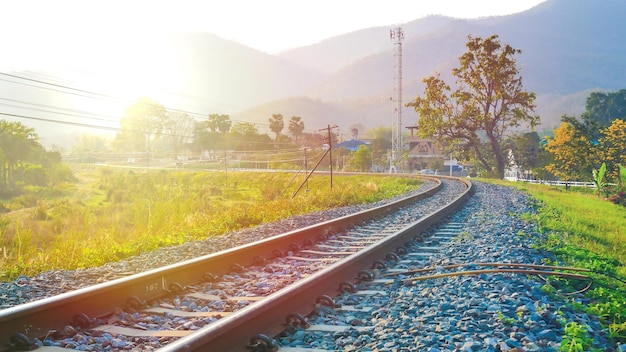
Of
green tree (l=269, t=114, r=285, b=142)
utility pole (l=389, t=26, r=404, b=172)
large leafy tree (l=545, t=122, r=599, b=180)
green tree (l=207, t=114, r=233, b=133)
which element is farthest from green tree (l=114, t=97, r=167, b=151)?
large leafy tree (l=545, t=122, r=599, b=180)

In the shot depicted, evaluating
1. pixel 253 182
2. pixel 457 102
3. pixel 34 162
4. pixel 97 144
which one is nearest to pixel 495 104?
pixel 457 102

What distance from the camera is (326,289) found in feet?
14.4

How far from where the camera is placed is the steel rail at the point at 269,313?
2.75 metres

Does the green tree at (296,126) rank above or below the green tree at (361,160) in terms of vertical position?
above

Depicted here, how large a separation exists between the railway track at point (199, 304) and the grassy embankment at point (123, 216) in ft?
8.06

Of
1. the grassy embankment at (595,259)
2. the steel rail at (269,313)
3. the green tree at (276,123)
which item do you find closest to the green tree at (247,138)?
the green tree at (276,123)

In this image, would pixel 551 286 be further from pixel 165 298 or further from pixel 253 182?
pixel 253 182

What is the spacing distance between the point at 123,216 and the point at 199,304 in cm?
1932

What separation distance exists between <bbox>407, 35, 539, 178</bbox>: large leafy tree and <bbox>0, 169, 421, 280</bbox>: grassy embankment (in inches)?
471

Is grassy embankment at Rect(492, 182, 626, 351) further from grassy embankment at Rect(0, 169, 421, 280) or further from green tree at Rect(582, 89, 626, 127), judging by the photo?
green tree at Rect(582, 89, 626, 127)

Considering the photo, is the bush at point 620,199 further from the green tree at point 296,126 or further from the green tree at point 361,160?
the green tree at point 296,126

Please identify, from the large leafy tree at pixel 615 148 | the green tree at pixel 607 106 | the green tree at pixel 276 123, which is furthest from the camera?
Result: the green tree at pixel 276 123

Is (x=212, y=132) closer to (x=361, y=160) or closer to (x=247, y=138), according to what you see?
(x=247, y=138)

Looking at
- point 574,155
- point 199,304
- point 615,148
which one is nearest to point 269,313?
point 199,304
